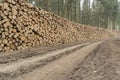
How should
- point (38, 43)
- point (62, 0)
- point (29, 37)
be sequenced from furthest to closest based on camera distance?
point (62, 0) < point (38, 43) < point (29, 37)

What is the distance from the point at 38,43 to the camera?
1928cm

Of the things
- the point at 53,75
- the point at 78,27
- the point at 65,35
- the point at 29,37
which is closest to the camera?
the point at 53,75

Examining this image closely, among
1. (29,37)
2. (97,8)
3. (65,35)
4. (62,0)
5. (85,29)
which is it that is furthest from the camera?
(97,8)

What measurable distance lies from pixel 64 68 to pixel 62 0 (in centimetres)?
5073

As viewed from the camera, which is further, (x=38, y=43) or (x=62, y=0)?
(x=62, y=0)

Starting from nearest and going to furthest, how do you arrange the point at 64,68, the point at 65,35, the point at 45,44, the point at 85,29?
1. the point at 64,68
2. the point at 45,44
3. the point at 65,35
4. the point at 85,29

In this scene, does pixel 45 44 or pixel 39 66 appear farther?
pixel 45 44

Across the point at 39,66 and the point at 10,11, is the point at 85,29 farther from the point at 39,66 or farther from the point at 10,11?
the point at 39,66

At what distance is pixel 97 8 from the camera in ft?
284

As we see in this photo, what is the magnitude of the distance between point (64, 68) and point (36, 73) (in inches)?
58.2

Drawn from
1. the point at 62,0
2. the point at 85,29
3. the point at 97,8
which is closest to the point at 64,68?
the point at 85,29

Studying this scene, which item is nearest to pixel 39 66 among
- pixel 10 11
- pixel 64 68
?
pixel 64 68

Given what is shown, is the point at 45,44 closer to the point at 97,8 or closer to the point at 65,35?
the point at 65,35

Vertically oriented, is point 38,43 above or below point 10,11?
below
